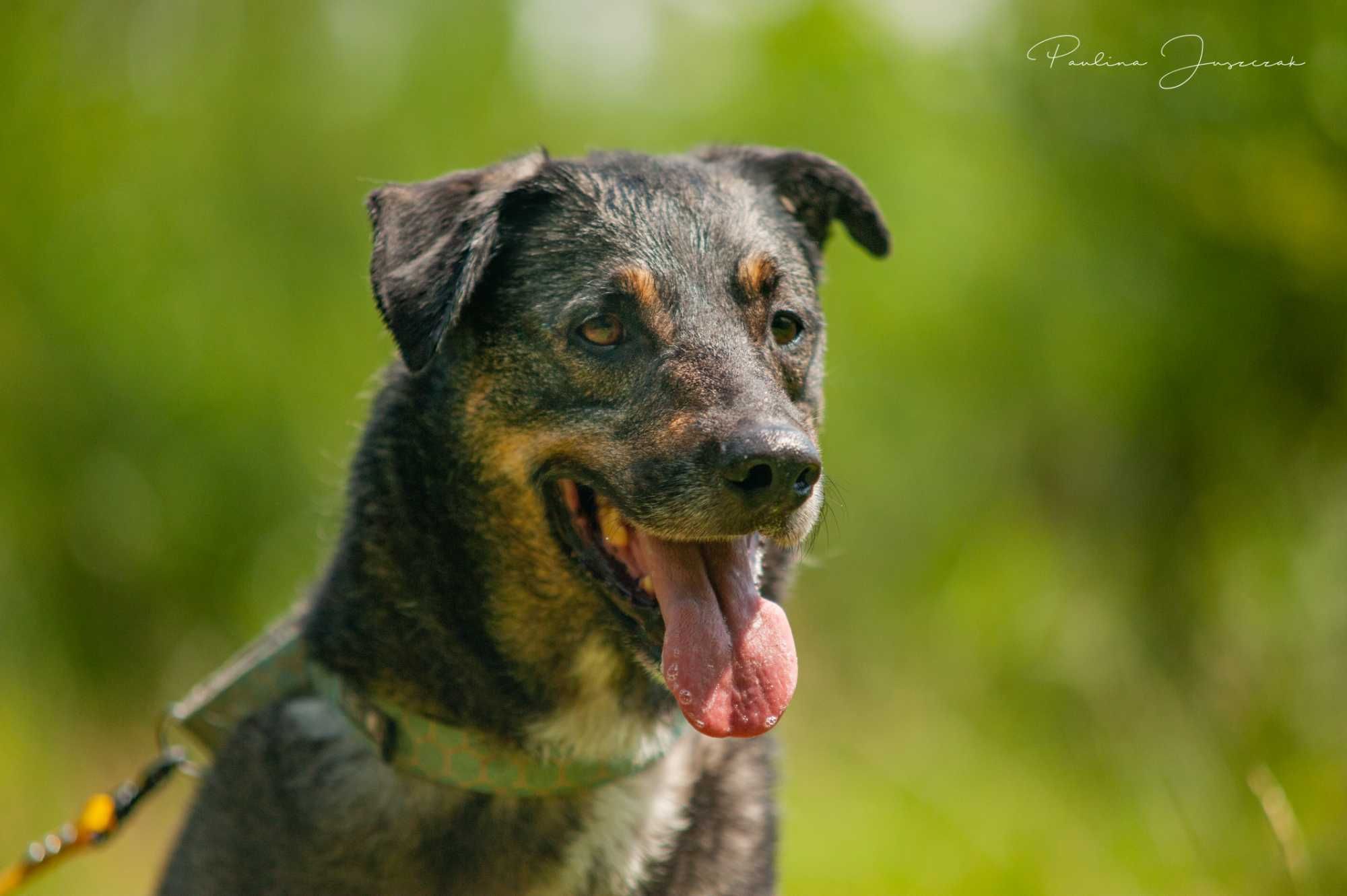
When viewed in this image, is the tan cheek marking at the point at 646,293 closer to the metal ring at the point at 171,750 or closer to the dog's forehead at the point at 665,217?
the dog's forehead at the point at 665,217

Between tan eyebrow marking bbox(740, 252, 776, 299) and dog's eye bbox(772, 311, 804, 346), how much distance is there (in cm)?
8

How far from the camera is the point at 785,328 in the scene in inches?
128

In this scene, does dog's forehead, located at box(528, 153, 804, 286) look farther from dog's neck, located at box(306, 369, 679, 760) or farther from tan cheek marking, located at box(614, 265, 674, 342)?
dog's neck, located at box(306, 369, 679, 760)

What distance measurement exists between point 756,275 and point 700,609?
0.83 meters

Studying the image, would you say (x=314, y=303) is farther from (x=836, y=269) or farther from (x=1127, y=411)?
(x=1127, y=411)

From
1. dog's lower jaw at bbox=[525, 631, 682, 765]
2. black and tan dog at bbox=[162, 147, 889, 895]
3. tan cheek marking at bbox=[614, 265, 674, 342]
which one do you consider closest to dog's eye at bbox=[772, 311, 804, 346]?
black and tan dog at bbox=[162, 147, 889, 895]

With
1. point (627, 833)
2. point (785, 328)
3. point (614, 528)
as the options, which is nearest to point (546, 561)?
point (614, 528)

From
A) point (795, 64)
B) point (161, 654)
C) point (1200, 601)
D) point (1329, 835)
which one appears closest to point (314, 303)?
point (161, 654)

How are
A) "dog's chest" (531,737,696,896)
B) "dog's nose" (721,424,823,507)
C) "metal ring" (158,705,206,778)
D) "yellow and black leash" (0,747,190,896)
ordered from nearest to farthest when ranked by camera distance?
1. "dog's nose" (721,424,823,507)
2. "dog's chest" (531,737,696,896)
3. "yellow and black leash" (0,747,190,896)
4. "metal ring" (158,705,206,778)

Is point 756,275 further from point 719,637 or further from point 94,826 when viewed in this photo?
point 94,826

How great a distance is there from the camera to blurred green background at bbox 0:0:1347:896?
5254 mm

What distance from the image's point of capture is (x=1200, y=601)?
19.6 ft

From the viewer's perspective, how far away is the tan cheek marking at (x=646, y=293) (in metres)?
3.04

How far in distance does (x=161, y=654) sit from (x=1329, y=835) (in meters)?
6.93
